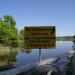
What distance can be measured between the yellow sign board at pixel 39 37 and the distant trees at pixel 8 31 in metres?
76.8

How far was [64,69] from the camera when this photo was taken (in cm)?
547

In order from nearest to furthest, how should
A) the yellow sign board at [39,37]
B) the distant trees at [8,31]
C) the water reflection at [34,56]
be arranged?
the yellow sign board at [39,37] < the water reflection at [34,56] < the distant trees at [8,31]

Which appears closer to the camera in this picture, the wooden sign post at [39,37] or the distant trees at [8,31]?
the wooden sign post at [39,37]

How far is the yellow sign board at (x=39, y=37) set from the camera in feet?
25.4

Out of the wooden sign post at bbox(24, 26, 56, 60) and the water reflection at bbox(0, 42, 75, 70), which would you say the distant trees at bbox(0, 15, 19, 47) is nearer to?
the water reflection at bbox(0, 42, 75, 70)

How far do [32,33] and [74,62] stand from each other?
1.80 metres

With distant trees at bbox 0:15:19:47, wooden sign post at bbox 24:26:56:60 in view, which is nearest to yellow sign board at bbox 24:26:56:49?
wooden sign post at bbox 24:26:56:60

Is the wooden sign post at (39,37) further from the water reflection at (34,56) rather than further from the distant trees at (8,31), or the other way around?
the distant trees at (8,31)

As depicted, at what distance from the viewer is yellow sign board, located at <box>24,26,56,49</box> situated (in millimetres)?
7746

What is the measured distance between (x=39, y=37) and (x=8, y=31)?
8093cm

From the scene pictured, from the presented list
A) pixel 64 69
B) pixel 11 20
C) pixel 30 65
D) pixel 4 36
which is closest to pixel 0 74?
pixel 30 65

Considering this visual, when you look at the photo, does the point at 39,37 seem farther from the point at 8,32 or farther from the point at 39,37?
the point at 8,32

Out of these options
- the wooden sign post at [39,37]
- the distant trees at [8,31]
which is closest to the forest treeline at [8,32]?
the distant trees at [8,31]

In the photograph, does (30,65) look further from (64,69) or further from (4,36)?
(4,36)
